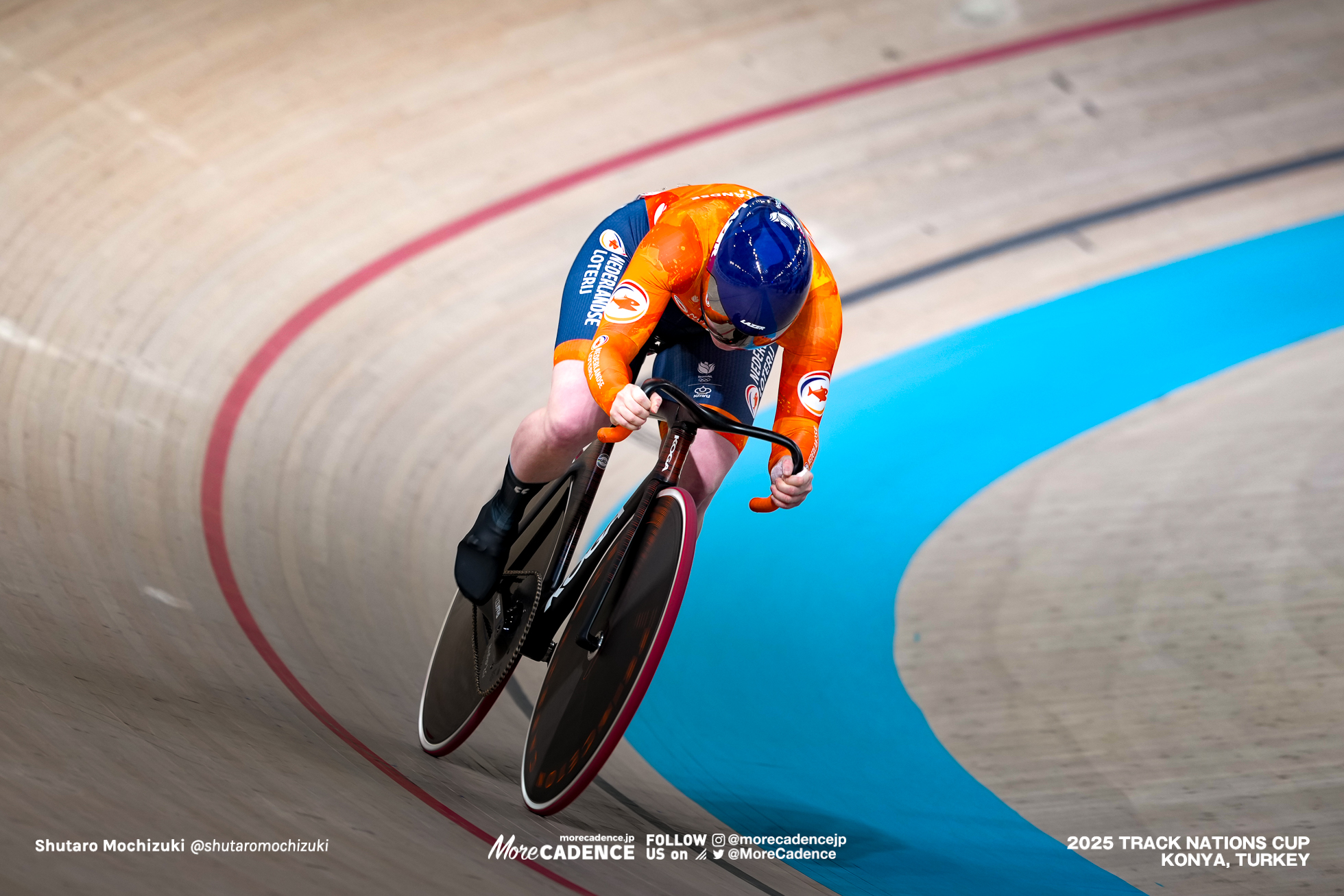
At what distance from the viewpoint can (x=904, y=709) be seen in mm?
3223

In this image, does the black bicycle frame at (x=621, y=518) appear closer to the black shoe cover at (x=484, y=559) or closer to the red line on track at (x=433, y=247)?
the black shoe cover at (x=484, y=559)

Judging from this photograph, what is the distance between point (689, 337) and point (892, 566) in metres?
1.72

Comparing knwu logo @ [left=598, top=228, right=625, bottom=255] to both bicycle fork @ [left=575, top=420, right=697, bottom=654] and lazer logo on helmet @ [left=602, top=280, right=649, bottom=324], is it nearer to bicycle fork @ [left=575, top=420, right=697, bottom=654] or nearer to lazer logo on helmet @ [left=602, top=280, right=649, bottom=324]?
lazer logo on helmet @ [left=602, top=280, right=649, bottom=324]

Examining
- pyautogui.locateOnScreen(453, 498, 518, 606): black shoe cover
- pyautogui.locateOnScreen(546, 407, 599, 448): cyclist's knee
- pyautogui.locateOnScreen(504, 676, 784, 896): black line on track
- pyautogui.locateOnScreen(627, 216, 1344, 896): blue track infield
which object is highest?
pyautogui.locateOnScreen(546, 407, 599, 448): cyclist's knee

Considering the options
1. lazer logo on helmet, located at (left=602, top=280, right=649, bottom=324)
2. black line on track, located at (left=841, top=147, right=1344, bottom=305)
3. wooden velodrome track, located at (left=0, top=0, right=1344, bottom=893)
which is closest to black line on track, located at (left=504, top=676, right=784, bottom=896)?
wooden velodrome track, located at (left=0, top=0, right=1344, bottom=893)

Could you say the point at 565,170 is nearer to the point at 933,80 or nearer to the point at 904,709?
the point at 933,80

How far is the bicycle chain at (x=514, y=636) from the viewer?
7.97 ft

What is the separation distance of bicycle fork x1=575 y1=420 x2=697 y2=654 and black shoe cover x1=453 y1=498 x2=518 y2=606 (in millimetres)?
Answer: 329

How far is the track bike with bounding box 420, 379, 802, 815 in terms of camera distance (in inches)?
83.0

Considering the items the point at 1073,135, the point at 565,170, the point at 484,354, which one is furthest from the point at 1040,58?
the point at 484,354

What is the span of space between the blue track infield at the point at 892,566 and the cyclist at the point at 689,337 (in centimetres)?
93

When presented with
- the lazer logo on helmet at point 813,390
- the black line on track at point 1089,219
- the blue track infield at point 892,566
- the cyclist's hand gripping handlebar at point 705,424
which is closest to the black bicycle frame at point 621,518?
the cyclist's hand gripping handlebar at point 705,424

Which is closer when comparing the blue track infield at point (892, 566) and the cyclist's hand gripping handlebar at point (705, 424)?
the cyclist's hand gripping handlebar at point (705, 424)

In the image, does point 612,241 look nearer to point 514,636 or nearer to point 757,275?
point 757,275
